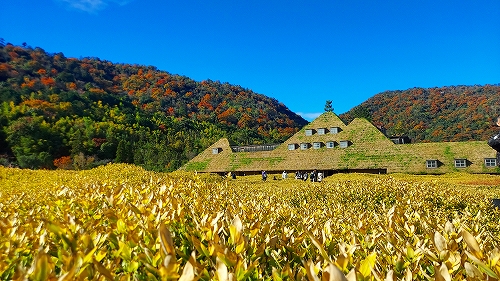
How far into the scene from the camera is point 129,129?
56.0m

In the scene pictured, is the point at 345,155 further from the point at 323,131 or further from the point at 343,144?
the point at 323,131

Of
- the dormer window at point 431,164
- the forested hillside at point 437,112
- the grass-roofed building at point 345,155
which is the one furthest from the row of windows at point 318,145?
the forested hillside at point 437,112

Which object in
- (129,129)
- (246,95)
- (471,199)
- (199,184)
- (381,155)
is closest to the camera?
(199,184)

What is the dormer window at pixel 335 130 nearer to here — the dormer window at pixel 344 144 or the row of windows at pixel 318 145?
the row of windows at pixel 318 145

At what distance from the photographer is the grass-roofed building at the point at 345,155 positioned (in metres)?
29.4

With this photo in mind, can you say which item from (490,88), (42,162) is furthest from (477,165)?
(490,88)

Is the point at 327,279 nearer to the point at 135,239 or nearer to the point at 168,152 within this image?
the point at 135,239

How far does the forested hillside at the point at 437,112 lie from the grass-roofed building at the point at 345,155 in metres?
31.0

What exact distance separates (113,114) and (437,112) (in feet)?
233

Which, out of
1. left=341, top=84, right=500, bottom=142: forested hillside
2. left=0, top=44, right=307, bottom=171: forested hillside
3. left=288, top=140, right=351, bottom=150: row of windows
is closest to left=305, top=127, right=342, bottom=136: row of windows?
left=288, top=140, right=351, bottom=150: row of windows

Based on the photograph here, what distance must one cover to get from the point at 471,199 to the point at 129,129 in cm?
5449

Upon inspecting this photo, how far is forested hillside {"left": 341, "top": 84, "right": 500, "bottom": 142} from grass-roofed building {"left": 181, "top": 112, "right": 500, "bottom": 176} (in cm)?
3102

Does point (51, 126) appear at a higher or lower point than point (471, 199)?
higher

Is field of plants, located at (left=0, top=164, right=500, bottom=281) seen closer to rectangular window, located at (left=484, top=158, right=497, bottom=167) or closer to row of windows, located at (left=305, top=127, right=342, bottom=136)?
rectangular window, located at (left=484, top=158, right=497, bottom=167)
